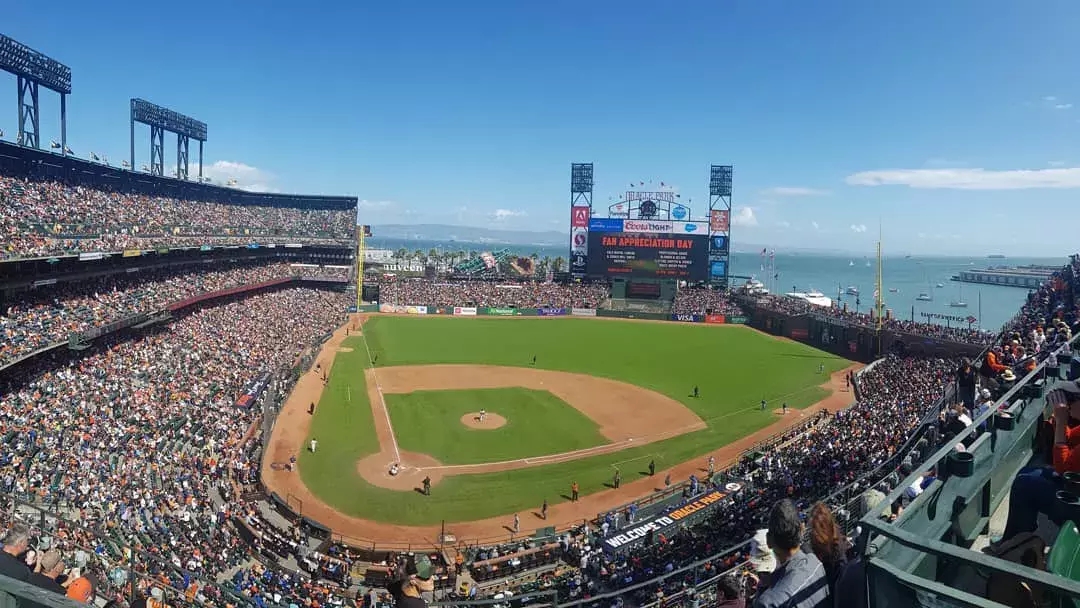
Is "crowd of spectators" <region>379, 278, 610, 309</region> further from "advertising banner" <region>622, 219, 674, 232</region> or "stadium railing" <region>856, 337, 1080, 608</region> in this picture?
"stadium railing" <region>856, 337, 1080, 608</region>

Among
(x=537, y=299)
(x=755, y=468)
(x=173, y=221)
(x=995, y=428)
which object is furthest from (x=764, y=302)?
(x=995, y=428)

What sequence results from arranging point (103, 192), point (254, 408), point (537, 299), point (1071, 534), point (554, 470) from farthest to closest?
point (537, 299) → point (103, 192) → point (254, 408) → point (554, 470) → point (1071, 534)

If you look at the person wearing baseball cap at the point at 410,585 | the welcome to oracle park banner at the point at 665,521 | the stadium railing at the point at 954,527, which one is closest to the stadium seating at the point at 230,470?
the stadium railing at the point at 954,527

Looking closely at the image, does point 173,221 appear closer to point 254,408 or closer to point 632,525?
point 254,408

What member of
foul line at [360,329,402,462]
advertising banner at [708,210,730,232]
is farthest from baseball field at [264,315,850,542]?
advertising banner at [708,210,730,232]

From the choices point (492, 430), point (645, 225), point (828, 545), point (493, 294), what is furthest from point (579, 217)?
point (828, 545)

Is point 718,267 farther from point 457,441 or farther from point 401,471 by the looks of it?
point 401,471
